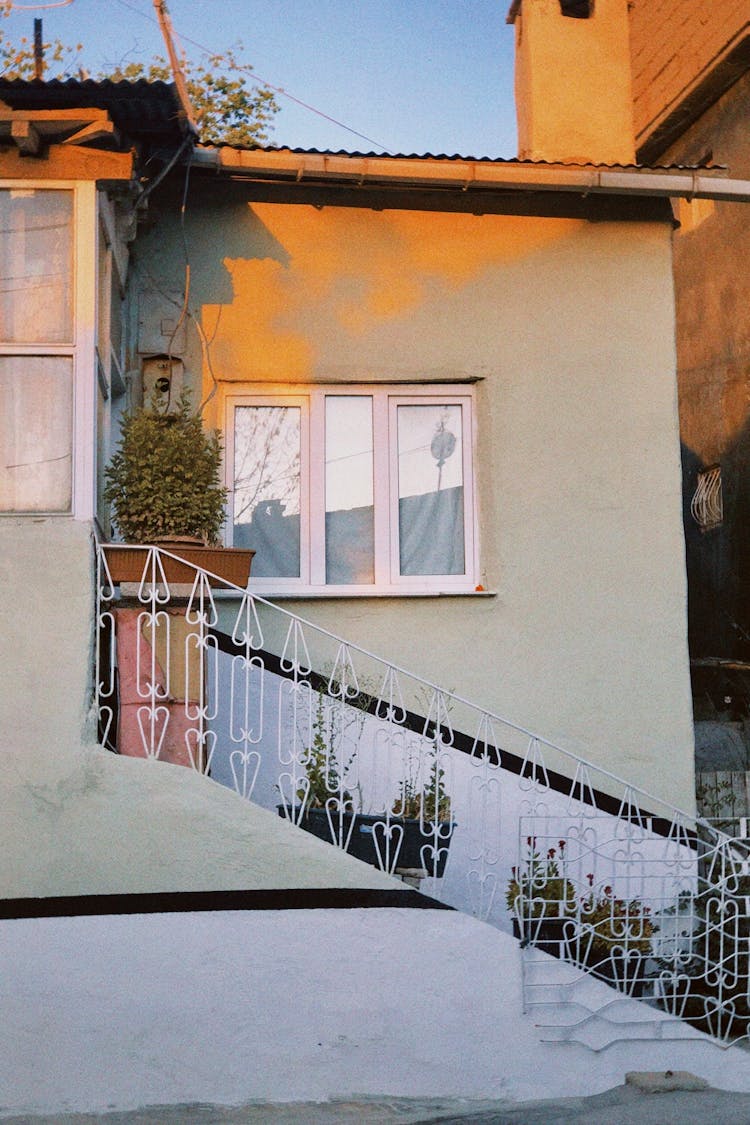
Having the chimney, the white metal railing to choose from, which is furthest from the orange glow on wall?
the white metal railing

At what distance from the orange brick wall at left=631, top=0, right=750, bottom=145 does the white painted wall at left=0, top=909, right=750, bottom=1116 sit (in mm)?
10103

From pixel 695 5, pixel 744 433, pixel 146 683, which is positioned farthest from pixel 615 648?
pixel 695 5

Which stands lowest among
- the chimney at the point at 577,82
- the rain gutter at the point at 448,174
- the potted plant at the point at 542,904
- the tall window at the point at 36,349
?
the potted plant at the point at 542,904

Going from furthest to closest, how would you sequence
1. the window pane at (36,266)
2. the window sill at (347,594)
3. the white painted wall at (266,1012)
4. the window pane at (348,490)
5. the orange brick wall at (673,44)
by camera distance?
the orange brick wall at (673,44) < the window pane at (348,490) < the window sill at (347,594) < the window pane at (36,266) < the white painted wall at (266,1012)

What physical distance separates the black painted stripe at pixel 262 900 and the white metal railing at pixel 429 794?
274 mm

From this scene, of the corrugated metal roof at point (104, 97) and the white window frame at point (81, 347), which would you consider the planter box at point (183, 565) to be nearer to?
the white window frame at point (81, 347)

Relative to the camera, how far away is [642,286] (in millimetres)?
9172

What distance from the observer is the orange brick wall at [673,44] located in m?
13.5

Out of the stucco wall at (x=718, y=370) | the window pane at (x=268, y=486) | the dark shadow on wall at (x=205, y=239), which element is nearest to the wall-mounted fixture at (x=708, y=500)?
the stucco wall at (x=718, y=370)

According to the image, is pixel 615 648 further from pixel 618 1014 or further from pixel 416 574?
pixel 618 1014

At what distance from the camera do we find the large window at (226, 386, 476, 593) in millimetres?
8945

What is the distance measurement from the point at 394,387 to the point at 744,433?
5504 mm

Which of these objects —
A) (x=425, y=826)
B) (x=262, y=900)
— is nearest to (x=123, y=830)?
(x=262, y=900)

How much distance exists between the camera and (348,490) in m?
9.07
